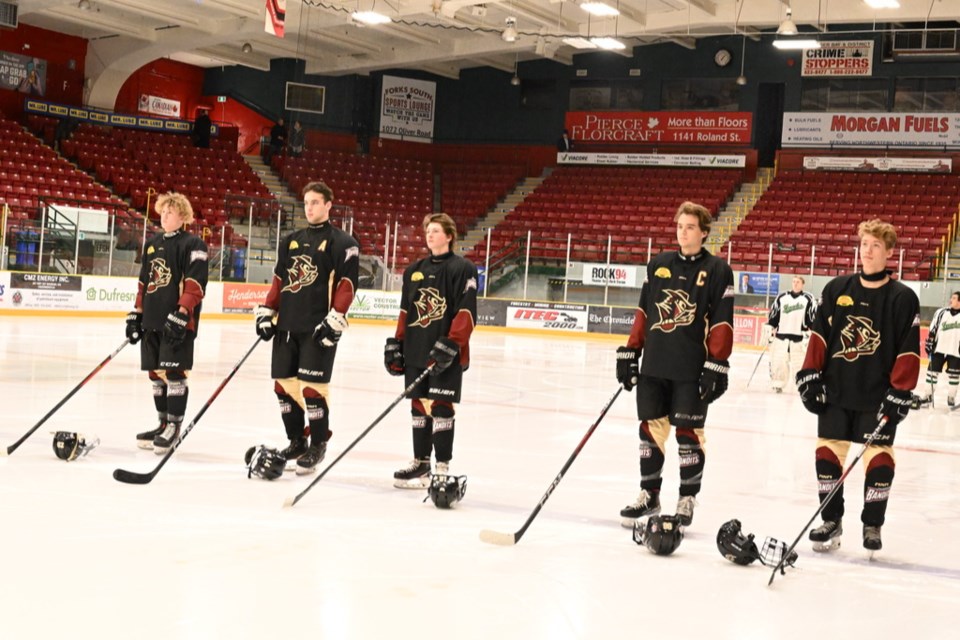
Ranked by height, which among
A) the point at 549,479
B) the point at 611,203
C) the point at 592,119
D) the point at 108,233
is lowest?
the point at 549,479

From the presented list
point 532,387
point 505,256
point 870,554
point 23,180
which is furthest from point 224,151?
point 870,554

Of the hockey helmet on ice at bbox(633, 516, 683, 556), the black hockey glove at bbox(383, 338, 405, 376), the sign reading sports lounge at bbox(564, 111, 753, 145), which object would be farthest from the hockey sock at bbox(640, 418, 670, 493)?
the sign reading sports lounge at bbox(564, 111, 753, 145)

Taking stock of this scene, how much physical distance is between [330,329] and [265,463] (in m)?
0.74

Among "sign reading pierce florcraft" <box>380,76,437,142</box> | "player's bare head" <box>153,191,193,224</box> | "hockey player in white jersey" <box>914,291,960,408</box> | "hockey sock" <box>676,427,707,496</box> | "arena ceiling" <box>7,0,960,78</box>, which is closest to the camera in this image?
"hockey sock" <box>676,427,707,496</box>

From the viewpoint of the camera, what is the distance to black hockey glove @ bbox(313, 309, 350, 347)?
5.55 m

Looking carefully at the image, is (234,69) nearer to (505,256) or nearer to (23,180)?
(23,180)

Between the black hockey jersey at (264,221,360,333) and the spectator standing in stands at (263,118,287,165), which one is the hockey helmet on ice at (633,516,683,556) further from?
the spectator standing in stands at (263,118,287,165)

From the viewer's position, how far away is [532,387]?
37.6ft

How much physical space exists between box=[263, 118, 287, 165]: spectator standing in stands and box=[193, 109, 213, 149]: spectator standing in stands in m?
1.68

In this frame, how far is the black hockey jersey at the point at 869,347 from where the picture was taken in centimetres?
459

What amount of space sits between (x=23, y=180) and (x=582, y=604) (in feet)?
64.7

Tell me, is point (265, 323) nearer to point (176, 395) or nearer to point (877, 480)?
point (176, 395)

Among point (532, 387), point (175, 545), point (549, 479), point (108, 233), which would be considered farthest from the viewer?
point (108, 233)

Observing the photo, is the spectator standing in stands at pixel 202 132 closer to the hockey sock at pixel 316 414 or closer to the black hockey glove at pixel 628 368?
the hockey sock at pixel 316 414
